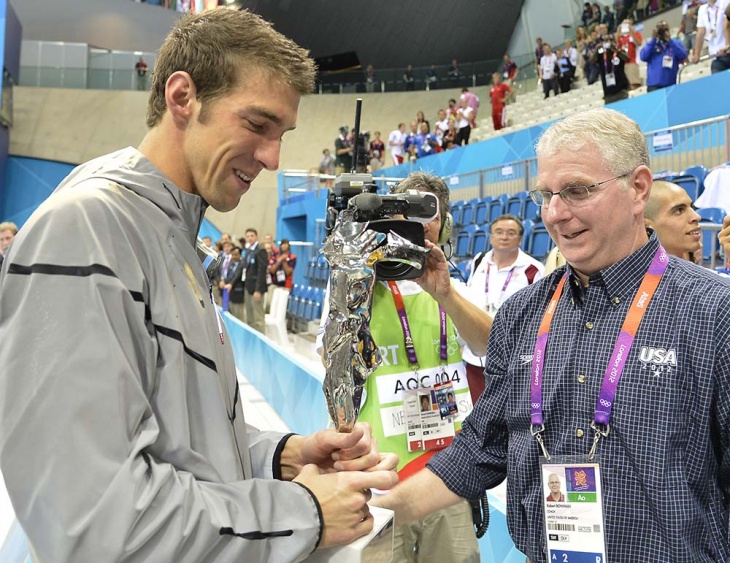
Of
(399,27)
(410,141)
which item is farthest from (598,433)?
(399,27)

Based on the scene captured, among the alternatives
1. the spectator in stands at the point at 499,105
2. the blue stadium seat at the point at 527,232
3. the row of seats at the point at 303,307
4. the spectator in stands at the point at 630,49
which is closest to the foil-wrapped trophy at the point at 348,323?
the blue stadium seat at the point at 527,232

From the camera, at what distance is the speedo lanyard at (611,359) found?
1295 millimetres

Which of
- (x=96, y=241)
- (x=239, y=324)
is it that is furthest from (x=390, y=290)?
(x=239, y=324)

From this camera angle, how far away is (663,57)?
792 centimetres

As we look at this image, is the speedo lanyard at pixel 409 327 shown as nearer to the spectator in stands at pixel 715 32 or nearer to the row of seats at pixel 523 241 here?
the row of seats at pixel 523 241

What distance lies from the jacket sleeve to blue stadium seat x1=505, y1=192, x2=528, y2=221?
7.77 m

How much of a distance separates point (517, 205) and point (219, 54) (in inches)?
308

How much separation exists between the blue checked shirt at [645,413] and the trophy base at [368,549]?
486 mm

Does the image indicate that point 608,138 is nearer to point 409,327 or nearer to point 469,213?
point 409,327

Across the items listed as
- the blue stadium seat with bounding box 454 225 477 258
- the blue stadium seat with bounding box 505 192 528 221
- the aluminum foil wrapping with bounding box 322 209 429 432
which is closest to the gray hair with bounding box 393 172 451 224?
the aluminum foil wrapping with bounding box 322 209 429 432

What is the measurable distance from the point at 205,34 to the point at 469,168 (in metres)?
11.2

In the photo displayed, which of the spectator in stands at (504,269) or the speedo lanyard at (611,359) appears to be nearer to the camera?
the speedo lanyard at (611,359)

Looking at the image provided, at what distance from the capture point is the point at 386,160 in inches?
745

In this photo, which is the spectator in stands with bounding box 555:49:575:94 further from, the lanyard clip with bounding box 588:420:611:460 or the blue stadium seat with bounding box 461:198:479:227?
the lanyard clip with bounding box 588:420:611:460
